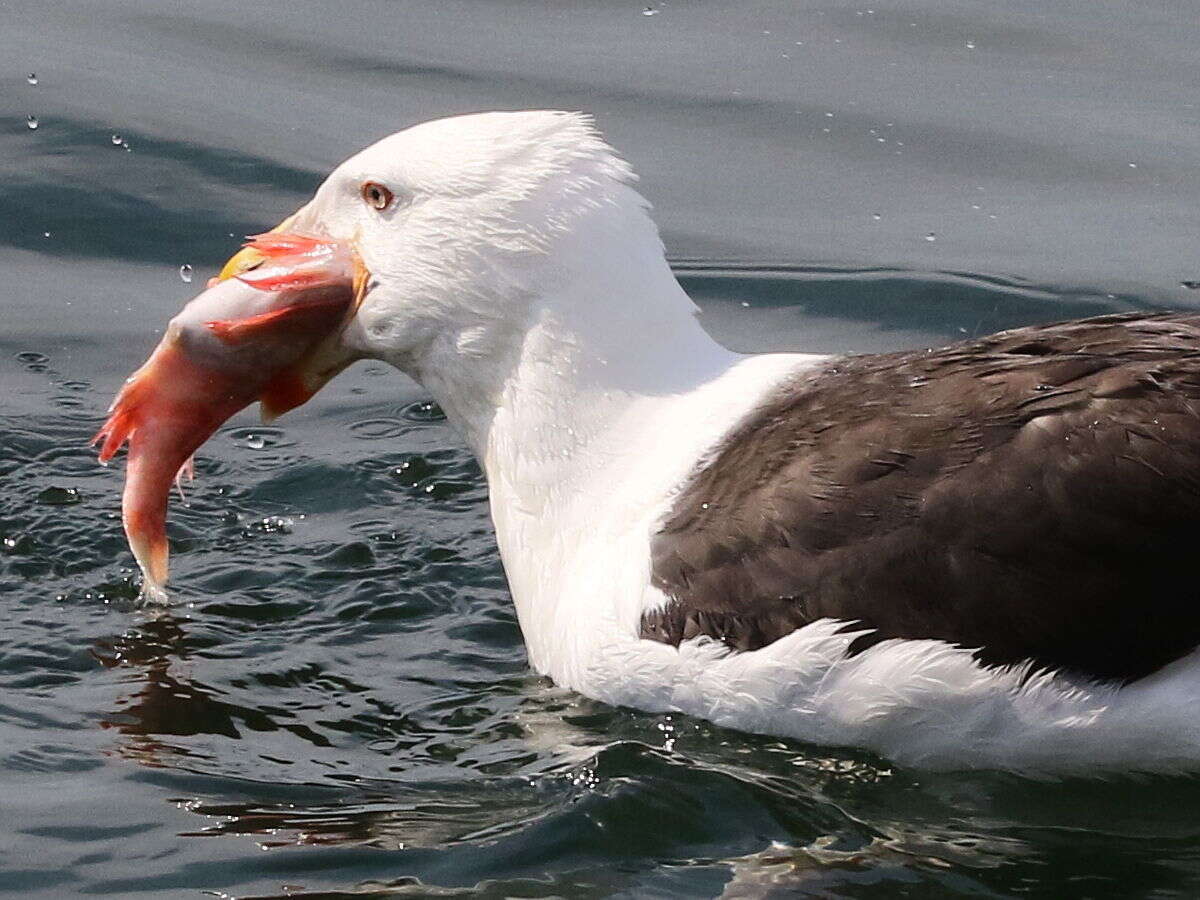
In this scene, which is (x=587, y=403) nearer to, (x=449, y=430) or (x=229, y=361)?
(x=229, y=361)

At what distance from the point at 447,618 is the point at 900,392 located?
2.12 metres

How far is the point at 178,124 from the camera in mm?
12781

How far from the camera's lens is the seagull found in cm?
684

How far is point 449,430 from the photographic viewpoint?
10203 millimetres

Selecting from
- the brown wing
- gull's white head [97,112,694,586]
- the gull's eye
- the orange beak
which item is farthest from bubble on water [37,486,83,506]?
the brown wing

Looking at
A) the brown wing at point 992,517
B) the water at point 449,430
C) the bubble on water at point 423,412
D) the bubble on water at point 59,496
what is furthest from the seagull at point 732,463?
the bubble on water at point 423,412

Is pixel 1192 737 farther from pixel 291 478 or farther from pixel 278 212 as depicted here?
pixel 278 212

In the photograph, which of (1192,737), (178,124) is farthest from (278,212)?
(1192,737)

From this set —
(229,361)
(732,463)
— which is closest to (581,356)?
(732,463)

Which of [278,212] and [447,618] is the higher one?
[278,212]

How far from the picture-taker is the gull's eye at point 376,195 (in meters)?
7.91

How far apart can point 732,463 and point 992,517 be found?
87 centimetres

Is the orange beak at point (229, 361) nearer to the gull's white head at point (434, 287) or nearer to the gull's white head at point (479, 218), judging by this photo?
the gull's white head at point (434, 287)

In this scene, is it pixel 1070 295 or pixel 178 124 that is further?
pixel 178 124
